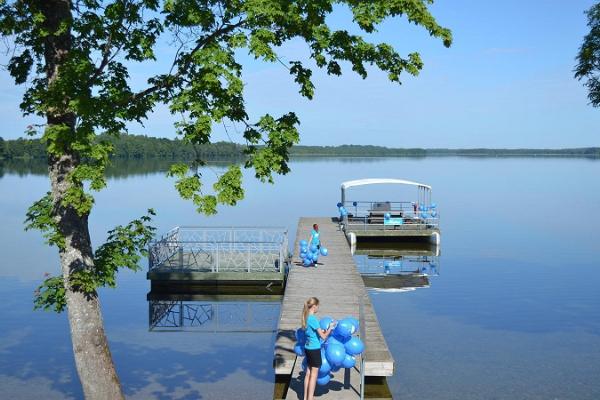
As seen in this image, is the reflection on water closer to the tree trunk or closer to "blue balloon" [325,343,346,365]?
"blue balloon" [325,343,346,365]

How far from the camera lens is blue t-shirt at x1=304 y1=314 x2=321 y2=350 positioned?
964 cm

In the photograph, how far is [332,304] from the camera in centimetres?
1673

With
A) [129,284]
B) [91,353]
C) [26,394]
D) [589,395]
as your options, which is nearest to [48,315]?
[129,284]

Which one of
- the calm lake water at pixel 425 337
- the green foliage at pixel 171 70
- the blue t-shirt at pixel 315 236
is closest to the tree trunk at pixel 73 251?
the green foliage at pixel 171 70

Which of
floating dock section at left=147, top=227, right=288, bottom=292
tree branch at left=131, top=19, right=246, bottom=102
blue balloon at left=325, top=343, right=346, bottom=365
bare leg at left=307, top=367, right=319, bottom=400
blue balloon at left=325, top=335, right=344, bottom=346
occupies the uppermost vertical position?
tree branch at left=131, top=19, right=246, bottom=102

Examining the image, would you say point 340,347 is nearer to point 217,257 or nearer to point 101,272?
point 101,272

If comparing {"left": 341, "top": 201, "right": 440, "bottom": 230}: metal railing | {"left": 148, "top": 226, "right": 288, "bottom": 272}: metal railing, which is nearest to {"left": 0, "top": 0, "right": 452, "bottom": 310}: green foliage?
{"left": 148, "top": 226, "right": 288, "bottom": 272}: metal railing

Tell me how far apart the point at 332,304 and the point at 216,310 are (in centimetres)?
624

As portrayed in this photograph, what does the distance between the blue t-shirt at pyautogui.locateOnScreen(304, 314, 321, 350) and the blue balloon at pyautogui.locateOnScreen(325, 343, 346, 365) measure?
13.6 inches

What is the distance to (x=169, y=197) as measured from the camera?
73.2 m

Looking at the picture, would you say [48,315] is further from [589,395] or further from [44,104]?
[589,395]

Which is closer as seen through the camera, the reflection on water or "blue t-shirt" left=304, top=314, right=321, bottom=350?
"blue t-shirt" left=304, top=314, right=321, bottom=350

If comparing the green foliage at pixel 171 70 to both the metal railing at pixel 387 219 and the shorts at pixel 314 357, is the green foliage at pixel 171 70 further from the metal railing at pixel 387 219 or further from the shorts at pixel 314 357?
the metal railing at pixel 387 219

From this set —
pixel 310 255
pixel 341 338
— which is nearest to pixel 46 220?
pixel 341 338
